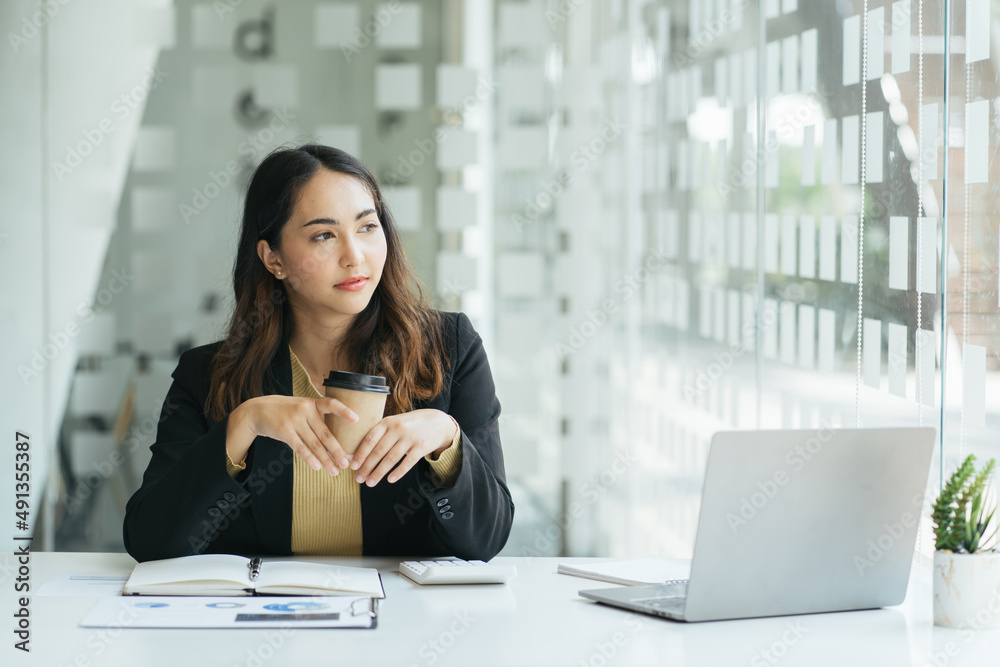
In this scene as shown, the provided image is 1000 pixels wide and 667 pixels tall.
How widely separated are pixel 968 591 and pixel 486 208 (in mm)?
2464

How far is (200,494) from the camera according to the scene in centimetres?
150

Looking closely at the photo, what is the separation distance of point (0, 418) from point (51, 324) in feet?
1.16

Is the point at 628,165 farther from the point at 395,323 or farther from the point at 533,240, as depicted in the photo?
the point at 395,323

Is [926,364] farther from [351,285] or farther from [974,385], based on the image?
[351,285]

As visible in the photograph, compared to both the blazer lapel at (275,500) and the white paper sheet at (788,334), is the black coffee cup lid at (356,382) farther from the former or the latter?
the white paper sheet at (788,334)

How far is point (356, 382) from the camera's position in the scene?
132cm

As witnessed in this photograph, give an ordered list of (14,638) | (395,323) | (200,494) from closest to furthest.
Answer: (14,638), (200,494), (395,323)

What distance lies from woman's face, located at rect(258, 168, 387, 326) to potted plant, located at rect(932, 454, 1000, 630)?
3.38 feet

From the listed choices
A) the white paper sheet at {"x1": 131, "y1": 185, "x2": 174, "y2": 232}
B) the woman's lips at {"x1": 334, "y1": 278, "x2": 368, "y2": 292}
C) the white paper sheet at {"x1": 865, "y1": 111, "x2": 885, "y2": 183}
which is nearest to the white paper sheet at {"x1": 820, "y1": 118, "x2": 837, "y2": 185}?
the white paper sheet at {"x1": 865, "y1": 111, "x2": 885, "y2": 183}

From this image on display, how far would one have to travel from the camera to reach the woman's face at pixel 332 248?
1725 millimetres

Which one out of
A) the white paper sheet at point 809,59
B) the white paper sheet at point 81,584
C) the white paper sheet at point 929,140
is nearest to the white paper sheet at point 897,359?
the white paper sheet at point 929,140

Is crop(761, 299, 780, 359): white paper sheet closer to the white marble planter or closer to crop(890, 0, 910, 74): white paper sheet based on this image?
crop(890, 0, 910, 74): white paper sheet

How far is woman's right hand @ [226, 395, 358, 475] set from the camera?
1.37m

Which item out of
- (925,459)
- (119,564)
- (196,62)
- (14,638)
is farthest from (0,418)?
(925,459)
